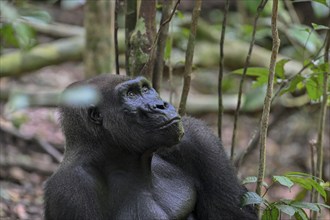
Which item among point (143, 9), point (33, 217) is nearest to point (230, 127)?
point (33, 217)

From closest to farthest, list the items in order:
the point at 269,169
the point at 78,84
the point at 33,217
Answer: the point at 78,84, the point at 33,217, the point at 269,169

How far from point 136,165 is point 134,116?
12.4 inches

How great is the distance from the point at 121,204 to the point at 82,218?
0.32 metres

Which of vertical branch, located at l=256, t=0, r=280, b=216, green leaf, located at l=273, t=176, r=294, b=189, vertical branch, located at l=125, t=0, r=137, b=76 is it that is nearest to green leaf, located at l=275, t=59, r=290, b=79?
vertical branch, located at l=256, t=0, r=280, b=216

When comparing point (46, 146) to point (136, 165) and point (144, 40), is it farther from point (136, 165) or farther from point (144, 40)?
point (136, 165)

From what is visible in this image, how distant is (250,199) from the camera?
3672mm

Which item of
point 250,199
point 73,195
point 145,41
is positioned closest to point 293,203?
point 250,199

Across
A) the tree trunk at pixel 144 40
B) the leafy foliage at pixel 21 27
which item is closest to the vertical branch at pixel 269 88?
the tree trunk at pixel 144 40

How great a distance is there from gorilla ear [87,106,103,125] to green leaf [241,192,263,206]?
0.88 m

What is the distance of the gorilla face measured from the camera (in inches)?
138

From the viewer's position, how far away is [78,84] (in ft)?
12.2

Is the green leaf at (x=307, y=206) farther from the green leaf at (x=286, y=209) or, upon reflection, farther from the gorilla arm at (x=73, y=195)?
the gorilla arm at (x=73, y=195)

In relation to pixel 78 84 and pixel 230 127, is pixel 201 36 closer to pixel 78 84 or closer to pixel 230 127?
pixel 230 127

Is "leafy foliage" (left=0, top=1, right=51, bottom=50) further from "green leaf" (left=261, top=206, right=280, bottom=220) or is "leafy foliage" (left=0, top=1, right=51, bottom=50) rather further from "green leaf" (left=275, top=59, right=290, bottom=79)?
"green leaf" (left=261, top=206, right=280, bottom=220)
